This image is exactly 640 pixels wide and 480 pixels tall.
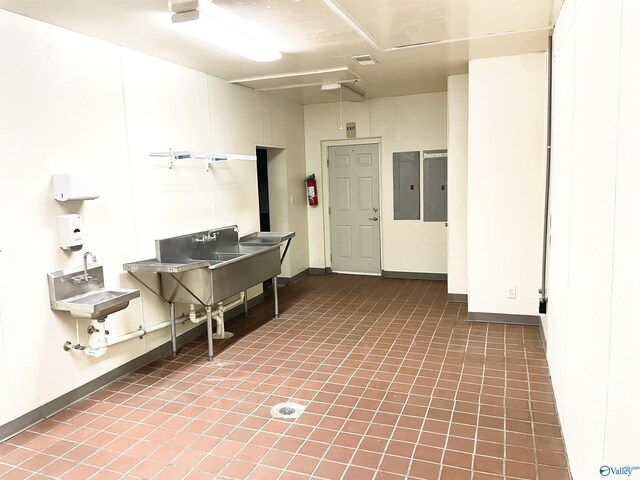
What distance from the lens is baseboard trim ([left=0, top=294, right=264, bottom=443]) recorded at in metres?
3.05

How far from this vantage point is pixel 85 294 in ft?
11.5

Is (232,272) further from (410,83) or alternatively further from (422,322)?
(410,83)

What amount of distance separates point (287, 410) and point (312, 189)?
473cm

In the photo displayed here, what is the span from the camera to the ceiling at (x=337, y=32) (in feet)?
10.1

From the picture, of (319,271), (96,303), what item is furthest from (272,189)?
(96,303)

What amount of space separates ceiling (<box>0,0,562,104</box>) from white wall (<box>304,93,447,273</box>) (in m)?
1.35

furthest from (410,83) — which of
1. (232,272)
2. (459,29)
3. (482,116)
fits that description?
(232,272)

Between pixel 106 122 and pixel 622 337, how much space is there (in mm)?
3735

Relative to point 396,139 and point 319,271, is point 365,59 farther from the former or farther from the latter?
point 319,271

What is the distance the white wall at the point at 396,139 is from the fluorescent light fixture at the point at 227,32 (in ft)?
10.3

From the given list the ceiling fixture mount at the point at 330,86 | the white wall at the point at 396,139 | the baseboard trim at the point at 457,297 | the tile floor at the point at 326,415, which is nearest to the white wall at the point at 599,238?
the tile floor at the point at 326,415

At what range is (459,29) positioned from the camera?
12.3ft

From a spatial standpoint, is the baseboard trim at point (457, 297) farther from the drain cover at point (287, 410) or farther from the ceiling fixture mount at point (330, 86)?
the drain cover at point (287, 410)

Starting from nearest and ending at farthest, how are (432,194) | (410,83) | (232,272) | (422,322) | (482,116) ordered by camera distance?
(232,272) < (482,116) < (422,322) < (410,83) < (432,194)
